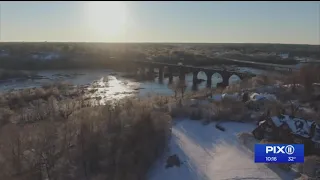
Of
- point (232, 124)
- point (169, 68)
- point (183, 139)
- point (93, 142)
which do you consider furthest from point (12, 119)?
point (169, 68)

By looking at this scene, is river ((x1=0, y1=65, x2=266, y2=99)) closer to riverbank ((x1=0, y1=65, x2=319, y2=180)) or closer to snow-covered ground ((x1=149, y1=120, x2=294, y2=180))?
riverbank ((x1=0, y1=65, x2=319, y2=180))

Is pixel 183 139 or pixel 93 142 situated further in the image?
pixel 183 139

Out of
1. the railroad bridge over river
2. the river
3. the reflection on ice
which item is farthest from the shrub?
the railroad bridge over river

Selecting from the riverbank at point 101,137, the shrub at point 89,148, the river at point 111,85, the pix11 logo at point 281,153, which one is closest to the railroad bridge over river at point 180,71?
the river at point 111,85

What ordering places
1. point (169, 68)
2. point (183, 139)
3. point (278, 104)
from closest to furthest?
1. point (183, 139)
2. point (278, 104)
3. point (169, 68)

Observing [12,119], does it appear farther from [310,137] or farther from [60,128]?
[310,137]

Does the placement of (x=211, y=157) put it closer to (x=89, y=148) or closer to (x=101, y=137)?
(x=101, y=137)
